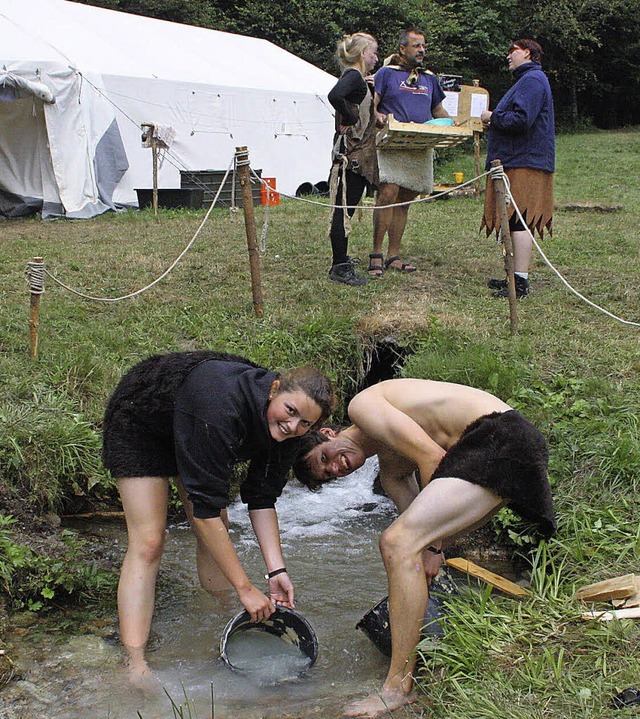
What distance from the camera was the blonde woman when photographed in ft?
23.0

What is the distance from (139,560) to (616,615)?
1857 millimetres

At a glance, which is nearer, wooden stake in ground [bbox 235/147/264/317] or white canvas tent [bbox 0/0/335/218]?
wooden stake in ground [bbox 235/147/264/317]

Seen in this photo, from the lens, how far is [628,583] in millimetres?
3305

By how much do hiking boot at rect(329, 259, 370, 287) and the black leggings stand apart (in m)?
0.04

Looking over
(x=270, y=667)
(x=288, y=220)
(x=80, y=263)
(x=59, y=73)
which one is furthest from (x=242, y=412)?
(x=59, y=73)

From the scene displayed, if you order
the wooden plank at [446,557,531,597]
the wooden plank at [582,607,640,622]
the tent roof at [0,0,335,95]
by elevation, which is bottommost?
the wooden plank at [446,557,531,597]

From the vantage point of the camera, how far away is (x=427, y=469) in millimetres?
3361

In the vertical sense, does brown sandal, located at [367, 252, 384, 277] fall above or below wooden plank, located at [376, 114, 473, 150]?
below

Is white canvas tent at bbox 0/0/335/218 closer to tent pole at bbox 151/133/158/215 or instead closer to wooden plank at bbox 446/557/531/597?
tent pole at bbox 151/133/158/215

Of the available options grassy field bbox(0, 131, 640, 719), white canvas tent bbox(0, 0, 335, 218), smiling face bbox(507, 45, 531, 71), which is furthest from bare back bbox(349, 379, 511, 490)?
white canvas tent bbox(0, 0, 335, 218)

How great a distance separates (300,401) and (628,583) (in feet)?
4.96

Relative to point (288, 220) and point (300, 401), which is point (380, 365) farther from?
point (288, 220)

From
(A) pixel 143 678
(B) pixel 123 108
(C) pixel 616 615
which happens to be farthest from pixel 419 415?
(B) pixel 123 108

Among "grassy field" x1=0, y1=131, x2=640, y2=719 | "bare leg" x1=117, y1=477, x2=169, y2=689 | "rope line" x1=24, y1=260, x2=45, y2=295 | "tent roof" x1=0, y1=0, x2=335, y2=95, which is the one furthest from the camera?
"tent roof" x1=0, y1=0, x2=335, y2=95
